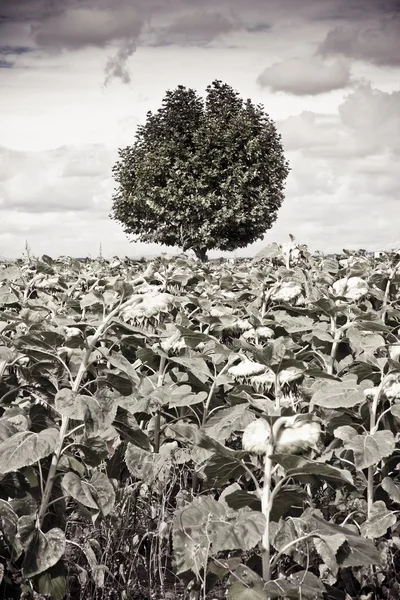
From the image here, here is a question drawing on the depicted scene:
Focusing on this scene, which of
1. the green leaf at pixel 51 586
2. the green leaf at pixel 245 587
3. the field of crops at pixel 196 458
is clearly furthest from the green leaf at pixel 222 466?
the green leaf at pixel 51 586

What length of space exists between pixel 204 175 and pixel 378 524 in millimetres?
43134

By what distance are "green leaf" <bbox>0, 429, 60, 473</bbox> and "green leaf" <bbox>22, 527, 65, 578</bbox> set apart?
30 centimetres

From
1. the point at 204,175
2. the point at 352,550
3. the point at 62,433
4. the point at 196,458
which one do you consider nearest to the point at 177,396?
the point at 196,458

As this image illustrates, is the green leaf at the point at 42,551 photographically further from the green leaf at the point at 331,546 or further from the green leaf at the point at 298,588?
the green leaf at the point at 331,546

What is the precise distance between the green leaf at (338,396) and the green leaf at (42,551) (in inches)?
43.5

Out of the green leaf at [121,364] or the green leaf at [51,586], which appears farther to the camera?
the green leaf at [121,364]

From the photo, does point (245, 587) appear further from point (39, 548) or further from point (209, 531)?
point (39, 548)

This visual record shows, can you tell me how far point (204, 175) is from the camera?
148ft

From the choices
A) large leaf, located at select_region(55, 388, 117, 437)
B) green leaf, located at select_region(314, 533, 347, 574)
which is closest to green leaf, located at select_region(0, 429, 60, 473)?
large leaf, located at select_region(55, 388, 117, 437)

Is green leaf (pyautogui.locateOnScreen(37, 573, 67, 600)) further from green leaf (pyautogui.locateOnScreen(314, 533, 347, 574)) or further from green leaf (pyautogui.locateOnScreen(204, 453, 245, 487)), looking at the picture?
green leaf (pyautogui.locateOnScreen(314, 533, 347, 574))

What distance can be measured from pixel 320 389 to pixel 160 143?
152 ft

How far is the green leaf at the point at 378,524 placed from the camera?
2.91m

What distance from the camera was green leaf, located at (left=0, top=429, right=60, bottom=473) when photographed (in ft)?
8.04

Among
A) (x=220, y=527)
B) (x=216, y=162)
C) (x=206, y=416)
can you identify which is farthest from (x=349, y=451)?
(x=216, y=162)
